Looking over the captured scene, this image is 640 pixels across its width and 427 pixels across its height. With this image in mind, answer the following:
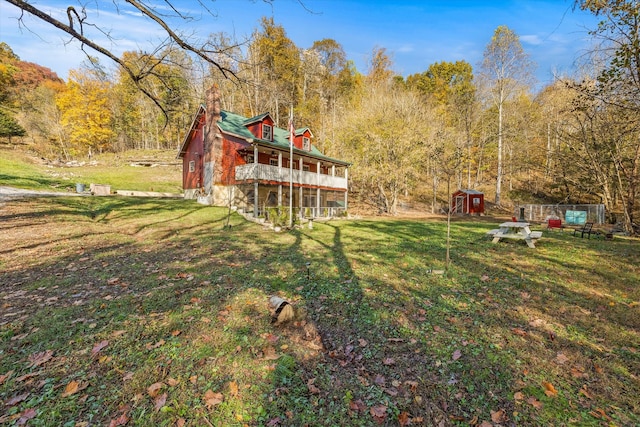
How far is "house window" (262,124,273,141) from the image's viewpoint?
2145cm

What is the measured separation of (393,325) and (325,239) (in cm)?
720

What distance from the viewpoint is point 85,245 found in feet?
29.6

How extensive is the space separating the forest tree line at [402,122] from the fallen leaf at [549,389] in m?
14.6

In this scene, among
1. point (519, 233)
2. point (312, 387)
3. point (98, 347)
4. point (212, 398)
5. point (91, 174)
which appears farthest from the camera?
point (91, 174)

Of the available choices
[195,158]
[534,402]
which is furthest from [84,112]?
[534,402]

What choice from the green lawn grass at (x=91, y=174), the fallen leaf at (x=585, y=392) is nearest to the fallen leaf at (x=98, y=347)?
the fallen leaf at (x=585, y=392)

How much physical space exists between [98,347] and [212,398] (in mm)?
2040

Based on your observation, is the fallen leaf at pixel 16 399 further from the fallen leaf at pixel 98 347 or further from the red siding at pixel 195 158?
the red siding at pixel 195 158

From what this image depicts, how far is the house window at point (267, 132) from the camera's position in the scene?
70.4ft

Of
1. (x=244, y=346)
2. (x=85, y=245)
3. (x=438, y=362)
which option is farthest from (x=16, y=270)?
(x=438, y=362)

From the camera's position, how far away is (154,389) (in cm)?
301

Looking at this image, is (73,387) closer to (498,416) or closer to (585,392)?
(498,416)

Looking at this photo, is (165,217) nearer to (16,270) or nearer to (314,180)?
(16,270)

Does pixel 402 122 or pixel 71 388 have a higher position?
pixel 402 122
